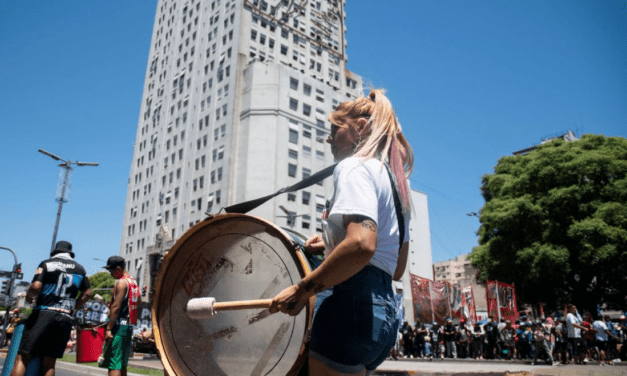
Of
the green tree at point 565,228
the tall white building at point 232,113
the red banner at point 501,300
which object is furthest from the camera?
the tall white building at point 232,113

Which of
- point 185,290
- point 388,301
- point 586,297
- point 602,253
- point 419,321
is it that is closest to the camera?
point 388,301

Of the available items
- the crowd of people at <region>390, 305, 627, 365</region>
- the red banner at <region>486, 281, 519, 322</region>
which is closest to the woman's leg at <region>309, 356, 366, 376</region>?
the crowd of people at <region>390, 305, 627, 365</region>

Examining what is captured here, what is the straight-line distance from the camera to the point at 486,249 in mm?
28188

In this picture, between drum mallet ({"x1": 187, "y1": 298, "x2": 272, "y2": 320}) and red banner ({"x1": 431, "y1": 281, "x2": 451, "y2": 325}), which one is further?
red banner ({"x1": 431, "y1": 281, "x2": 451, "y2": 325})

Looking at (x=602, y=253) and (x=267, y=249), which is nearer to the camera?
(x=267, y=249)

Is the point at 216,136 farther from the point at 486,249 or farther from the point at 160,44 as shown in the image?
the point at 486,249

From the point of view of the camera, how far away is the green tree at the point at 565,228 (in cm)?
2394

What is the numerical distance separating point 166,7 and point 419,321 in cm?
6049

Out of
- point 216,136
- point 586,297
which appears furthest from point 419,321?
point 216,136

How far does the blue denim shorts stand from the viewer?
1.62m

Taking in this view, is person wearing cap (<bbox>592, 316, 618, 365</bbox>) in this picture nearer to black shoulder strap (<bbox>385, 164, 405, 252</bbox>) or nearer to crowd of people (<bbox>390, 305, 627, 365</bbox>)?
crowd of people (<bbox>390, 305, 627, 365</bbox>)

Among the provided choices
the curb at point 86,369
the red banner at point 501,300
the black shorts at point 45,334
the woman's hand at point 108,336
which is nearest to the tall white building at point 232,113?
the red banner at point 501,300

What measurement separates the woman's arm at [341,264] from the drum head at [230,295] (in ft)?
0.73

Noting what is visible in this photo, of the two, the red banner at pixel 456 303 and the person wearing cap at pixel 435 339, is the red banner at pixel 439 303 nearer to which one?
the red banner at pixel 456 303
